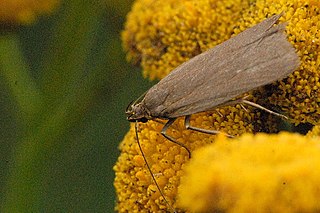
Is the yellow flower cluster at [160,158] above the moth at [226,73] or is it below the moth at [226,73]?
below

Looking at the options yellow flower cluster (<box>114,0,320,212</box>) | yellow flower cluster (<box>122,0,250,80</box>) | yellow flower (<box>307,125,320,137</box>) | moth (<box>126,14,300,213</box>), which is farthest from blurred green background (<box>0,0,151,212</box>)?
Result: yellow flower (<box>307,125,320,137</box>)

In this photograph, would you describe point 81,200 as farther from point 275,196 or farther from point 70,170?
point 275,196

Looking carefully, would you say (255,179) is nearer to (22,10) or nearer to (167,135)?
(167,135)

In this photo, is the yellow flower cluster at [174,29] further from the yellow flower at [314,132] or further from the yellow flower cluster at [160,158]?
the yellow flower at [314,132]

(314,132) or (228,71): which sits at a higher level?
(228,71)

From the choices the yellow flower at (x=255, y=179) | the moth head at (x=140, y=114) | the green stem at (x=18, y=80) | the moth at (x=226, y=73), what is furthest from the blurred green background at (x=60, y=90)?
the yellow flower at (x=255, y=179)

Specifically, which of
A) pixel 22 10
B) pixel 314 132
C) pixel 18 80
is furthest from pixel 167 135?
pixel 18 80

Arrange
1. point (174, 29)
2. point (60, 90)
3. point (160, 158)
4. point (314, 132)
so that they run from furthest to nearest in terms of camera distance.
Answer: point (60, 90) → point (174, 29) → point (160, 158) → point (314, 132)
